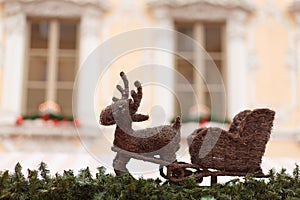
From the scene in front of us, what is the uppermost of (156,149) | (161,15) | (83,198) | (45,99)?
(161,15)

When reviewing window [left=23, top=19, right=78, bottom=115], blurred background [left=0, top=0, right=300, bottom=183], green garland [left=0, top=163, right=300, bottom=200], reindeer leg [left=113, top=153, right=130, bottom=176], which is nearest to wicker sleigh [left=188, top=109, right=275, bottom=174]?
green garland [left=0, top=163, right=300, bottom=200]

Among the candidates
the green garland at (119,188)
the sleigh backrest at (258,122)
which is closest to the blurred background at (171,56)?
the sleigh backrest at (258,122)

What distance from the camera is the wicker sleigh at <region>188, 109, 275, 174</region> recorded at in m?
2.91

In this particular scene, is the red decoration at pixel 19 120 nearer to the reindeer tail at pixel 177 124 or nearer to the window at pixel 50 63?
the window at pixel 50 63

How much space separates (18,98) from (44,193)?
504cm

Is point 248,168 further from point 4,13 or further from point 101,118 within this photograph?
point 4,13

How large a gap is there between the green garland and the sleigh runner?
3.1 inches

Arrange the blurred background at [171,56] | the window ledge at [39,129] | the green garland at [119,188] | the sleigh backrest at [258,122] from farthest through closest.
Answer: the blurred background at [171,56] → the window ledge at [39,129] → the sleigh backrest at [258,122] → the green garland at [119,188]

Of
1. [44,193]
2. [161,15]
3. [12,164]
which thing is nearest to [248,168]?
[44,193]

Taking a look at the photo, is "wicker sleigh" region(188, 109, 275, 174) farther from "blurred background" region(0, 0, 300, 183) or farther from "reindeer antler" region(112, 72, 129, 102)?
"blurred background" region(0, 0, 300, 183)

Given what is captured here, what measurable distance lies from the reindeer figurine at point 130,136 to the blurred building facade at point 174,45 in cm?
463

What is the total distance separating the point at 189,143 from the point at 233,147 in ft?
0.83

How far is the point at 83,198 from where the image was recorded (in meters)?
2.79

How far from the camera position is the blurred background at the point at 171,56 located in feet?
24.7
